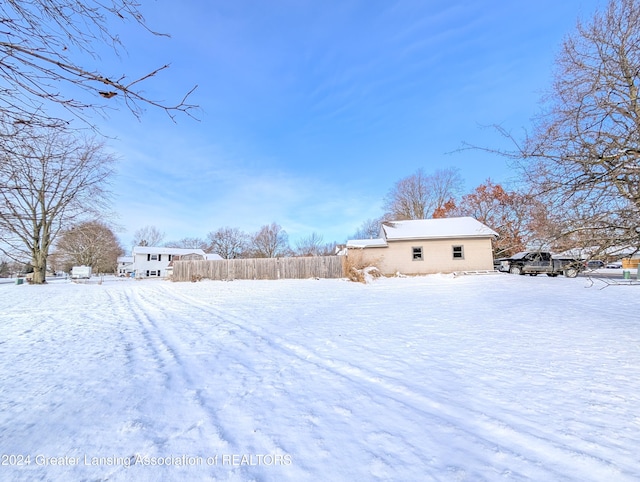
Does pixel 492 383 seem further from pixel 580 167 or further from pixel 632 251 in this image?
pixel 580 167

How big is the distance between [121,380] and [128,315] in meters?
5.19

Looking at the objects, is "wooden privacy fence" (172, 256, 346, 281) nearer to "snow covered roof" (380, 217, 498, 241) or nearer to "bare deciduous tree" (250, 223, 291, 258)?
"snow covered roof" (380, 217, 498, 241)

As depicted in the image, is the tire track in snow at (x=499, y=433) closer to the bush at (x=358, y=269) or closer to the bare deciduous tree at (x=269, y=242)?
the bush at (x=358, y=269)

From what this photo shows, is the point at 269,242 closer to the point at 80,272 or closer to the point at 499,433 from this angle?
the point at 80,272

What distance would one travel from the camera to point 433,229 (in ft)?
67.2

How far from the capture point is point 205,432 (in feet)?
6.98

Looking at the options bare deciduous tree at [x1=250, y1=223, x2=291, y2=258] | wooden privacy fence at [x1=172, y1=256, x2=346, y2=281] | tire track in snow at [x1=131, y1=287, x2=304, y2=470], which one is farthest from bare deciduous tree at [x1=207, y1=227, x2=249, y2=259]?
tire track in snow at [x1=131, y1=287, x2=304, y2=470]

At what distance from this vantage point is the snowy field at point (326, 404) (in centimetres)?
178

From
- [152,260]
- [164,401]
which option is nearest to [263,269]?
[164,401]

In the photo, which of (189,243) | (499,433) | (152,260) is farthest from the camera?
(189,243)

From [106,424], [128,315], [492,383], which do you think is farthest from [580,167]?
[128,315]

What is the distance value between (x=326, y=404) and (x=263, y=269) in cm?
1826

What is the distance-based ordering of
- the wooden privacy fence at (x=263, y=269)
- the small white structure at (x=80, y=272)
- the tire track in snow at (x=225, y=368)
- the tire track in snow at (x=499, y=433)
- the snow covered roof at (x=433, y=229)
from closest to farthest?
the tire track in snow at (x=499, y=433)
the tire track in snow at (x=225, y=368)
the wooden privacy fence at (x=263, y=269)
the snow covered roof at (x=433, y=229)
the small white structure at (x=80, y=272)

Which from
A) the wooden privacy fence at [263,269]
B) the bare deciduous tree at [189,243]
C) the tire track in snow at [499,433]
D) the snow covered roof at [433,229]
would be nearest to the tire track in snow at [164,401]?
the tire track in snow at [499,433]
